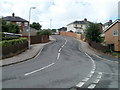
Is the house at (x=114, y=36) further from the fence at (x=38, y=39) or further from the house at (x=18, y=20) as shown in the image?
the house at (x=18, y=20)

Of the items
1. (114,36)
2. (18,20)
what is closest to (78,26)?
(18,20)

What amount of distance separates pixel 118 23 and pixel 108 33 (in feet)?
15.9

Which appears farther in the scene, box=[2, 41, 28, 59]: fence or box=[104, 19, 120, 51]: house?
box=[104, 19, 120, 51]: house

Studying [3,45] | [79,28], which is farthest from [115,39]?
[79,28]

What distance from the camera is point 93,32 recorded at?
142 ft

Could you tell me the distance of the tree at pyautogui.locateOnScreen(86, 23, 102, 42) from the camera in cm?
4303

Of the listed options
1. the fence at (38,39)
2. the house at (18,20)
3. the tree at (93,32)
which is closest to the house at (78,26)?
the house at (18,20)

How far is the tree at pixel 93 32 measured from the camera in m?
43.0

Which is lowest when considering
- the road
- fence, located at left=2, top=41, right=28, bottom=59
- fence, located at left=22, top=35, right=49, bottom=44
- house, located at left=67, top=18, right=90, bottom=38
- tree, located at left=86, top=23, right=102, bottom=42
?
the road

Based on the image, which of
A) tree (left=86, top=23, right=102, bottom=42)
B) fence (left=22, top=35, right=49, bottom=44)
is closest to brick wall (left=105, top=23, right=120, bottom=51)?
tree (left=86, top=23, right=102, bottom=42)

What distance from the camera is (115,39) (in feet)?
139

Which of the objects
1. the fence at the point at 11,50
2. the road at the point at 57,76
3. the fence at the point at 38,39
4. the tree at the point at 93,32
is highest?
the tree at the point at 93,32

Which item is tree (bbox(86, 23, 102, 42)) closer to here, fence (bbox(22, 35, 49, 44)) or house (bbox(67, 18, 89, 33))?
fence (bbox(22, 35, 49, 44))

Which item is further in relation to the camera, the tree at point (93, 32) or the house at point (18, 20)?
the house at point (18, 20)
